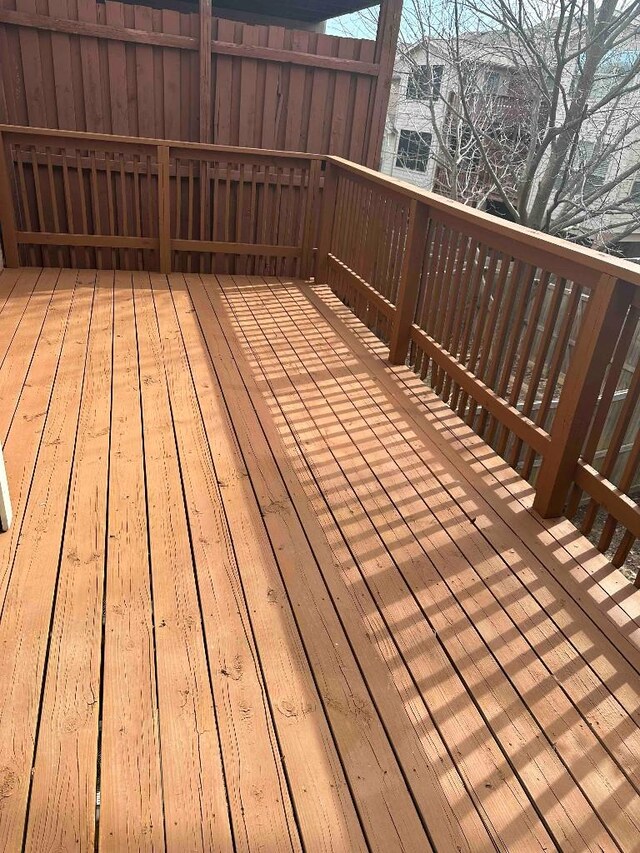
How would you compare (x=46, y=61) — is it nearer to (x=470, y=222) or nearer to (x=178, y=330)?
(x=178, y=330)

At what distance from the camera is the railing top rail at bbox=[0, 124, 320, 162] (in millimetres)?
4371

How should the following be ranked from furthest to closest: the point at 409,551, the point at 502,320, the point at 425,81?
the point at 425,81 → the point at 502,320 → the point at 409,551

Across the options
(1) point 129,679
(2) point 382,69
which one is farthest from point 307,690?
(2) point 382,69

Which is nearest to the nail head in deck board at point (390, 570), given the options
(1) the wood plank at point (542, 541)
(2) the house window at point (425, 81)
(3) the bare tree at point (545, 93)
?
(1) the wood plank at point (542, 541)

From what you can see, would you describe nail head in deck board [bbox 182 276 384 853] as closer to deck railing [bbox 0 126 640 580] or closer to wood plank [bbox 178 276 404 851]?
wood plank [bbox 178 276 404 851]

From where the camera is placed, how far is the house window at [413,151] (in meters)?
13.2

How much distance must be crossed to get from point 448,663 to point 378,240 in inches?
119

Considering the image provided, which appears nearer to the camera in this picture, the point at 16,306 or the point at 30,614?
the point at 30,614

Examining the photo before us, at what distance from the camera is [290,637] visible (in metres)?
1.76

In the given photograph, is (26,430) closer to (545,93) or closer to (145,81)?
→ (145,81)

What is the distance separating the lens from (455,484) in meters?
2.62

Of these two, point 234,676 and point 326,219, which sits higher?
point 326,219

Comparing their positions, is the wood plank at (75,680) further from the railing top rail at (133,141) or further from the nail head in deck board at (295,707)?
the railing top rail at (133,141)

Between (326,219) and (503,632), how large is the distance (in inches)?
157
